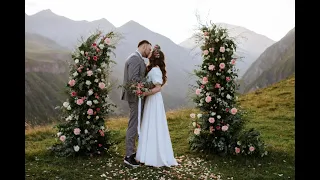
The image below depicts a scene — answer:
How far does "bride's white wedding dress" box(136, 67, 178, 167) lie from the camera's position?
9.63 m

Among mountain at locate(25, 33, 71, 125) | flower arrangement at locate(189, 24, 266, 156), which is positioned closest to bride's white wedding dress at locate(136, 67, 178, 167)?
flower arrangement at locate(189, 24, 266, 156)

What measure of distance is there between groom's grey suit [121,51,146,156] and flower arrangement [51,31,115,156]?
1.25 m

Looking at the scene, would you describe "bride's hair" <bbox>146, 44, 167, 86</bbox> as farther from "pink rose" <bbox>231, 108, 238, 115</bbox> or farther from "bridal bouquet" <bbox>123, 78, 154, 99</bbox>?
"pink rose" <bbox>231, 108, 238, 115</bbox>

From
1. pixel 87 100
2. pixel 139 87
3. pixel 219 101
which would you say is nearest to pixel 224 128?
pixel 219 101

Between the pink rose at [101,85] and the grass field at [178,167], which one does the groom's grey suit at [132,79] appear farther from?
the pink rose at [101,85]

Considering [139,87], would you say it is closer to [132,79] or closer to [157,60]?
[132,79]

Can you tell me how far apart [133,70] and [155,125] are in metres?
1.59

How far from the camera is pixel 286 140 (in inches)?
527

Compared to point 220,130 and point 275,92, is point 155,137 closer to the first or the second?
point 220,130

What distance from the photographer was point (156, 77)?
9594mm
